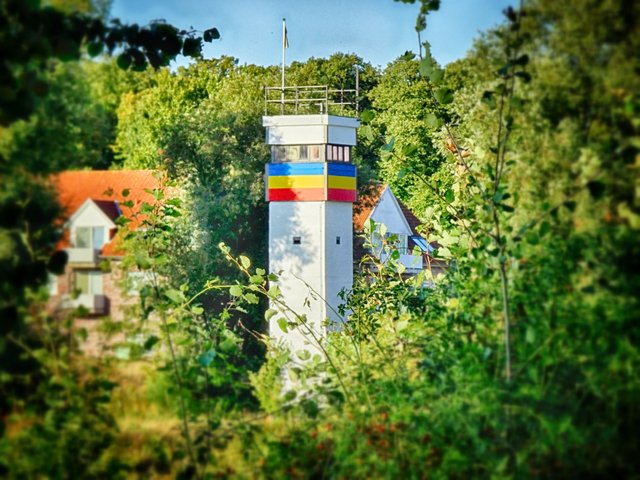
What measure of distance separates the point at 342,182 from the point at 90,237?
49.4 feet

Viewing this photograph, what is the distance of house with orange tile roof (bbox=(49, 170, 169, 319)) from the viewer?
2.54 m

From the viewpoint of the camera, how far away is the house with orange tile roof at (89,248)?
8.35 feet

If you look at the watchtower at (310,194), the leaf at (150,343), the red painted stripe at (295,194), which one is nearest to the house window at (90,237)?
the leaf at (150,343)

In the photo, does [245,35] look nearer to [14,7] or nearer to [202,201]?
[14,7]

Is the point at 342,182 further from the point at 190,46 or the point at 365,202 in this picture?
the point at 190,46

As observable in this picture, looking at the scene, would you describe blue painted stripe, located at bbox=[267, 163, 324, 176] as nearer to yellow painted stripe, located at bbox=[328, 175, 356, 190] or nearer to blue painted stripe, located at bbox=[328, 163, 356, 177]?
blue painted stripe, located at bbox=[328, 163, 356, 177]

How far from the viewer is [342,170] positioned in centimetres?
1714

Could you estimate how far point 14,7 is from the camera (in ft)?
7.68

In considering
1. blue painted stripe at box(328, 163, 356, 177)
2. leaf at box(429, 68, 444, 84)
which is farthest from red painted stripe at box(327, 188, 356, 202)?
leaf at box(429, 68, 444, 84)

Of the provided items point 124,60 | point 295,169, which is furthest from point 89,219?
point 295,169

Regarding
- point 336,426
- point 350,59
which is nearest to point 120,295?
point 336,426

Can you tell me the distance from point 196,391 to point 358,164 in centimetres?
1608

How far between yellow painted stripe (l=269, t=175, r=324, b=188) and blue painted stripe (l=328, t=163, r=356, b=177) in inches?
12.5

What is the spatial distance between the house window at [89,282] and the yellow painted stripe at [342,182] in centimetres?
1484
